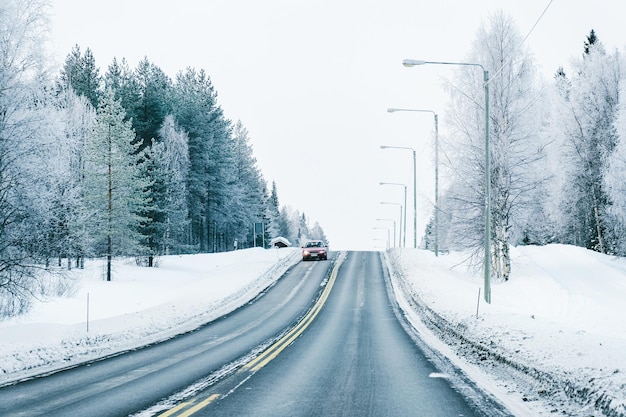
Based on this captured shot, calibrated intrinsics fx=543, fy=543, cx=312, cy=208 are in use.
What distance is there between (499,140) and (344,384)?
2344 cm

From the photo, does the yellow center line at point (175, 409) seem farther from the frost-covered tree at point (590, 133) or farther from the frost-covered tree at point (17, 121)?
the frost-covered tree at point (590, 133)

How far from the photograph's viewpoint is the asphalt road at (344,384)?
7188mm

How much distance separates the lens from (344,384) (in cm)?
892

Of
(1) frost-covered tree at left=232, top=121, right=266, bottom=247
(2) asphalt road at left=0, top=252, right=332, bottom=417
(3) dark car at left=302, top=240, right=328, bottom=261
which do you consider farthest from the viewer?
(1) frost-covered tree at left=232, top=121, right=266, bottom=247

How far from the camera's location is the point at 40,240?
16.3 m

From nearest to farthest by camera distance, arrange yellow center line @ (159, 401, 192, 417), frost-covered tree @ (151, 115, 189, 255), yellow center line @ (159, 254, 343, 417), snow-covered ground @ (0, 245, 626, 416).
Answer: yellow center line @ (159, 401, 192, 417) < yellow center line @ (159, 254, 343, 417) < snow-covered ground @ (0, 245, 626, 416) < frost-covered tree @ (151, 115, 189, 255)

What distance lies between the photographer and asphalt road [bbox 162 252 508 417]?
7.19m

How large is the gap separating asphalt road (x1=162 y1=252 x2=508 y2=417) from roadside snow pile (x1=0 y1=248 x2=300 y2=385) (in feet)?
13.6

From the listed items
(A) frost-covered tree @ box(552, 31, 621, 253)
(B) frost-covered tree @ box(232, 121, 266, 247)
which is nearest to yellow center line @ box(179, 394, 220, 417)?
(A) frost-covered tree @ box(552, 31, 621, 253)

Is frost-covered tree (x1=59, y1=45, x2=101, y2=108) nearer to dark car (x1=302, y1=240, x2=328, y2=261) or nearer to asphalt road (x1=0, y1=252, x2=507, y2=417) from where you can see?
dark car (x1=302, y1=240, x2=328, y2=261)

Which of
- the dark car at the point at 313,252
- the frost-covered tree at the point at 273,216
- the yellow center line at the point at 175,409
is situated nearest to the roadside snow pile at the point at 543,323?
the yellow center line at the point at 175,409

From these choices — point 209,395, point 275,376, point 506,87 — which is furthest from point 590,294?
point 209,395

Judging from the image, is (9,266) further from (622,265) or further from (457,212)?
(622,265)

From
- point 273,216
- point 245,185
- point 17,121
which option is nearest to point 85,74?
point 245,185
